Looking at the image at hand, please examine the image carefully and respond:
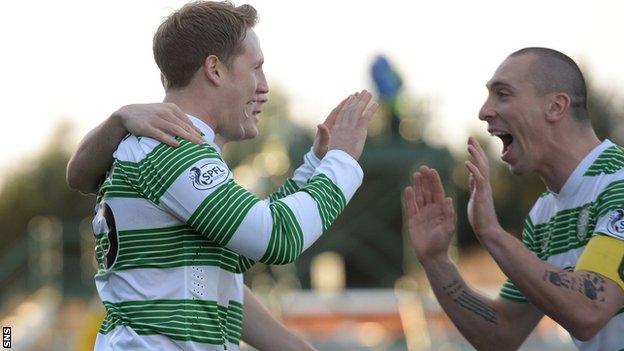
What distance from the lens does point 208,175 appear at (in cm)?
500

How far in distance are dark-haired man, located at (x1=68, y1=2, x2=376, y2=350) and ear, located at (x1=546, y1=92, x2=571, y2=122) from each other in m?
1.58

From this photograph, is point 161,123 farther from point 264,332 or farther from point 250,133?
point 264,332

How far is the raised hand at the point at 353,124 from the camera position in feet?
17.7

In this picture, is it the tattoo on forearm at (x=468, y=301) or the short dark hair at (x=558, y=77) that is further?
the tattoo on forearm at (x=468, y=301)

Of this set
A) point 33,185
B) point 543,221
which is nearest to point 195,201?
point 543,221

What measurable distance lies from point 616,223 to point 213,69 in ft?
A: 7.11

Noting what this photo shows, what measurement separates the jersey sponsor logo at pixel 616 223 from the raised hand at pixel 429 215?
79 cm

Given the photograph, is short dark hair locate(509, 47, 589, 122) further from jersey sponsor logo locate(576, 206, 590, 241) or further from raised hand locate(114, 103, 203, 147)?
raised hand locate(114, 103, 203, 147)

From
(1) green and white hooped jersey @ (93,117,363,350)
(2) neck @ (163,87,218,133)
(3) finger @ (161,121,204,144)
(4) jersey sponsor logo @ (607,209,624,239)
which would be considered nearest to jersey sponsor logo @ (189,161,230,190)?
(1) green and white hooped jersey @ (93,117,363,350)

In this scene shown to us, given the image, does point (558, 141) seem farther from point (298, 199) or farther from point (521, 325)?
point (298, 199)

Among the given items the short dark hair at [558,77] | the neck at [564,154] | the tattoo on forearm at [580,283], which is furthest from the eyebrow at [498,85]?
the tattoo on forearm at [580,283]

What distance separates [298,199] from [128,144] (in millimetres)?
715

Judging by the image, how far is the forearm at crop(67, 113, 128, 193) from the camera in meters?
5.33

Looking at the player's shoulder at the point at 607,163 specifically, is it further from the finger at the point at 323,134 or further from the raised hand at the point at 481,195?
the finger at the point at 323,134
